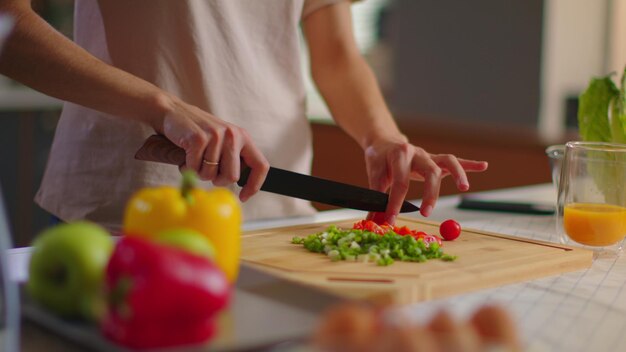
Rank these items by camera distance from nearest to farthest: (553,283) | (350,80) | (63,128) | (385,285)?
(385,285)
(553,283)
(63,128)
(350,80)

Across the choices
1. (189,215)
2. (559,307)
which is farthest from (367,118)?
(189,215)

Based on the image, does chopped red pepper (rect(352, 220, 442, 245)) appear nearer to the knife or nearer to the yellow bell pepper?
the knife

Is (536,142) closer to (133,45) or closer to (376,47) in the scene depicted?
(376,47)

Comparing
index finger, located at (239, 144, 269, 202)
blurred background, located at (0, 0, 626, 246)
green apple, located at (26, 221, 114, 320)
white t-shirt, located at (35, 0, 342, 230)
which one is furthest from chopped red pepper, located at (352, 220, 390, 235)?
blurred background, located at (0, 0, 626, 246)

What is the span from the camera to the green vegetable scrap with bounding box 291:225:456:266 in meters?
1.23

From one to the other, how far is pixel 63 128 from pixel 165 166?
0.26 metres

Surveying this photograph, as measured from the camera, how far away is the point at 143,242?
746mm

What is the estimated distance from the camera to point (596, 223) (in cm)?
143

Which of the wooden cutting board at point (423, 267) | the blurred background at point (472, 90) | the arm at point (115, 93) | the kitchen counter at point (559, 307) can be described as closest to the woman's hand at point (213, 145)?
the arm at point (115, 93)

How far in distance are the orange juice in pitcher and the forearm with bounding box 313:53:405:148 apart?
1.40 ft

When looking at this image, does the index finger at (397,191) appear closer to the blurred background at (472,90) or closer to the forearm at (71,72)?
the forearm at (71,72)

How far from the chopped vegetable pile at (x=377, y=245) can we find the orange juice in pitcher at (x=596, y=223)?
0.25 metres

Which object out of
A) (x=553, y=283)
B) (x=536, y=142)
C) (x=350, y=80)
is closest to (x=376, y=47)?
(x=536, y=142)

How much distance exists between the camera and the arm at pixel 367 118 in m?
1.55
